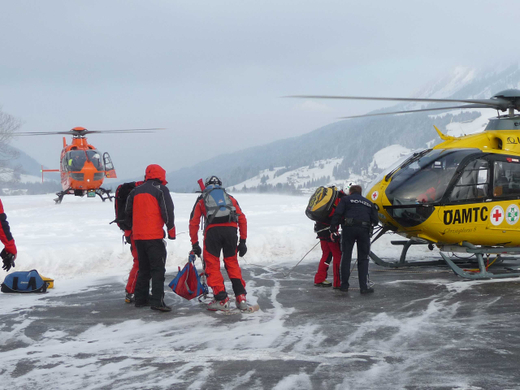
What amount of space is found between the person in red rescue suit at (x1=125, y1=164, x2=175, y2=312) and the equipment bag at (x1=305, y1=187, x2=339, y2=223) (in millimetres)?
2363

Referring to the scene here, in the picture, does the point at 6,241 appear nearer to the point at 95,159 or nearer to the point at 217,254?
the point at 217,254

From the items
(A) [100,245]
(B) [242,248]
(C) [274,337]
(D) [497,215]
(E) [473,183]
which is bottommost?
(C) [274,337]

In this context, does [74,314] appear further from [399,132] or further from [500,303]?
[399,132]

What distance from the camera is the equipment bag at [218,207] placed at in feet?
21.4

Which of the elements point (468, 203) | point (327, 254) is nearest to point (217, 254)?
point (327, 254)

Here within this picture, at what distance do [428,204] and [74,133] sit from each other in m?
19.8

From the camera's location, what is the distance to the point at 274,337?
5.29m

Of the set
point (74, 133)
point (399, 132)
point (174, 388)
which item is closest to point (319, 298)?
point (174, 388)

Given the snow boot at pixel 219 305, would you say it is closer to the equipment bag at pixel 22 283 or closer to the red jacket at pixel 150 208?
the red jacket at pixel 150 208

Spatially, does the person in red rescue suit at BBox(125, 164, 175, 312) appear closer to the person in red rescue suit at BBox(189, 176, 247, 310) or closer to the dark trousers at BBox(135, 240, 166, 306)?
the dark trousers at BBox(135, 240, 166, 306)

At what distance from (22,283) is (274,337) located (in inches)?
175

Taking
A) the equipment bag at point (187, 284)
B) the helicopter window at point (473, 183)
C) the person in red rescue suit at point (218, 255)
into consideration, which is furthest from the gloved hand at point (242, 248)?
the helicopter window at point (473, 183)

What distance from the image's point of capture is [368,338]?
5211 mm

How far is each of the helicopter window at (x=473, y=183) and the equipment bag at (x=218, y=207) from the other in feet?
12.6
